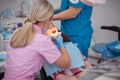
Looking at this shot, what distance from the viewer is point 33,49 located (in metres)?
1.49

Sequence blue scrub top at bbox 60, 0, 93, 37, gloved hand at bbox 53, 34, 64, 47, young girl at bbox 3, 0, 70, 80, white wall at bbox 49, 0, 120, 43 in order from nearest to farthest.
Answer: young girl at bbox 3, 0, 70, 80, gloved hand at bbox 53, 34, 64, 47, blue scrub top at bbox 60, 0, 93, 37, white wall at bbox 49, 0, 120, 43

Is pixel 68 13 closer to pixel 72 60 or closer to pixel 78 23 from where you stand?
pixel 78 23

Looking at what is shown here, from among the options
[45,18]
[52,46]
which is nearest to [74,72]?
[52,46]

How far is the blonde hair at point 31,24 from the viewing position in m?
1.50

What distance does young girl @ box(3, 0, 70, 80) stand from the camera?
1493mm

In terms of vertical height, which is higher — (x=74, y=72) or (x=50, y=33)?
(x=50, y=33)

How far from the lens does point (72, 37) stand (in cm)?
211

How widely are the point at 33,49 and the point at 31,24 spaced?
0.16m

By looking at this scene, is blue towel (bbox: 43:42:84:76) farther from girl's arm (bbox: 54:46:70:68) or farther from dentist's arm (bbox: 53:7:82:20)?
dentist's arm (bbox: 53:7:82:20)

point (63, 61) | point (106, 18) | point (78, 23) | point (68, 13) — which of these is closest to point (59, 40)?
point (63, 61)

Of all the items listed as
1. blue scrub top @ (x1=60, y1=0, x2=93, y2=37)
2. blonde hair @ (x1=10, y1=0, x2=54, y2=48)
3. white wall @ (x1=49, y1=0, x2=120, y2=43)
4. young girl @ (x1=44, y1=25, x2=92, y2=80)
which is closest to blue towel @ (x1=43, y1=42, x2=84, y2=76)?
young girl @ (x1=44, y1=25, x2=92, y2=80)

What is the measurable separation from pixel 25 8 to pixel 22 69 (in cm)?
183

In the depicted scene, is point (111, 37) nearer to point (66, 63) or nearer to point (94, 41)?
point (94, 41)

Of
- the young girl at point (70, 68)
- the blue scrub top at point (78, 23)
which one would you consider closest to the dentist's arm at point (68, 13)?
the blue scrub top at point (78, 23)
